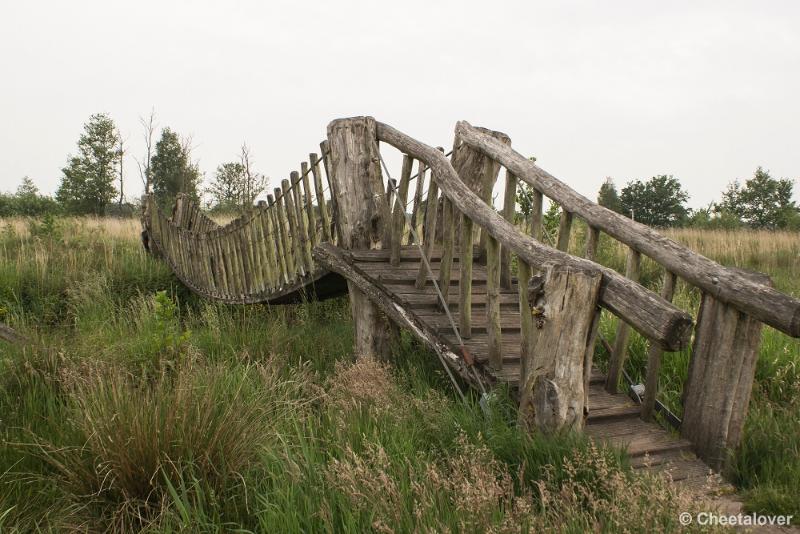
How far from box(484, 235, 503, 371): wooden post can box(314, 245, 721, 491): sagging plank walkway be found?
76mm

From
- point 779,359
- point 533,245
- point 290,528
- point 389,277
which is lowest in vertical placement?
point 290,528

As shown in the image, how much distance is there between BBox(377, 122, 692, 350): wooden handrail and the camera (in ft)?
9.29

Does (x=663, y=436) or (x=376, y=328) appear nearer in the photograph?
(x=663, y=436)

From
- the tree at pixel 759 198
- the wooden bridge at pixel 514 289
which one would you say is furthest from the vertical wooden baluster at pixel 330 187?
the tree at pixel 759 198

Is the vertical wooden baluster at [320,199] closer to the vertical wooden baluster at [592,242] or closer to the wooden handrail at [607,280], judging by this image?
the wooden handrail at [607,280]

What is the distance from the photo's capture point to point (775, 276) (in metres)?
11.6

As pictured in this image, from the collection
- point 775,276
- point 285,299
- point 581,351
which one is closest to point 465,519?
point 581,351

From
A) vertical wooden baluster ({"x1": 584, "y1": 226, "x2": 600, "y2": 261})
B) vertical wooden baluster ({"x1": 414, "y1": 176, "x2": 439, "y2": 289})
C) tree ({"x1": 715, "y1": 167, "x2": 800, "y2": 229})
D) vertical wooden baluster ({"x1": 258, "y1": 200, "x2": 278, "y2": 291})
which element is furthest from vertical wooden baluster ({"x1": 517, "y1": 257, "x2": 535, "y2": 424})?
tree ({"x1": 715, "y1": 167, "x2": 800, "y2": 229})

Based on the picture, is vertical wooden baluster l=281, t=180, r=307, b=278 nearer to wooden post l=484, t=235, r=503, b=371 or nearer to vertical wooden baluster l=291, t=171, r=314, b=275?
vertical wooden baluster l=291, t=171, r=314, b=275

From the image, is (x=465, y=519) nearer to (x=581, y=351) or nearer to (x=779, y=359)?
(x=581, y=351)

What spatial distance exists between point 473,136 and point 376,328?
68.6 inches

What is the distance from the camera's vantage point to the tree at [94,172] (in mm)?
38375

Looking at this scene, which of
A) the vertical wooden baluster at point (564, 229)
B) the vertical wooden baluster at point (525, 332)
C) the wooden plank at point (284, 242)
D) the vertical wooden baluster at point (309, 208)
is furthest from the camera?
the wooden plank at point (284, 242)

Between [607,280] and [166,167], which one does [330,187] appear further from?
[166,167]
